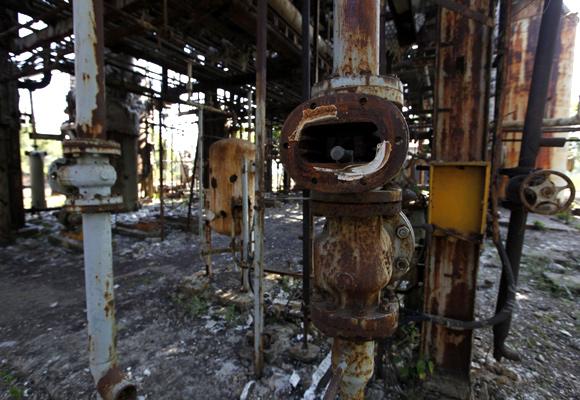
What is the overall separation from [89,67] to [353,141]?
979mm

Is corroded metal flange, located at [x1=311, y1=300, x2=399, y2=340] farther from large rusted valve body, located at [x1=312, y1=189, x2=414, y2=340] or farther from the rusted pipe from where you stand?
the rusted pipe

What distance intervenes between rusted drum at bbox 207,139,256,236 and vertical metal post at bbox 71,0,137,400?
2.02 metres

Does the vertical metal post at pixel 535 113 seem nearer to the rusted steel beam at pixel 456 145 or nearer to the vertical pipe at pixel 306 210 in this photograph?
the rusted steel beam at pixel 456 145

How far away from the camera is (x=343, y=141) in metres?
1.05

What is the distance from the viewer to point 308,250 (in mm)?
A: 2143

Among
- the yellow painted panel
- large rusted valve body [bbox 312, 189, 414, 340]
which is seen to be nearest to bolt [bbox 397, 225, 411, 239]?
large rusted valve body [bbox 312, 189, 414, 340]

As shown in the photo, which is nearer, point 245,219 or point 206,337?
point 206,337

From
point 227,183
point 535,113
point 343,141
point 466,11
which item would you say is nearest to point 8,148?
point 227,183

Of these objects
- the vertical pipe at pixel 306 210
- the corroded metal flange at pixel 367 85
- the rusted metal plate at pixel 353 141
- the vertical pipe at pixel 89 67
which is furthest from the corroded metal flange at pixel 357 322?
the vertical pipe at pixel 89 67

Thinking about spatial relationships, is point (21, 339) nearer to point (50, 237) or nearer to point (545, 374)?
point (50, 237)

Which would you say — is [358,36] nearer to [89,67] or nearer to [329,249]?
[329,249]

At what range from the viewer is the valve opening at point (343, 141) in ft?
3.24

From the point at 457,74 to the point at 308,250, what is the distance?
1455mm

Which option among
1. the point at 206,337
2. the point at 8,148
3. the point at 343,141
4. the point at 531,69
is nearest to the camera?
the point at 343,141
